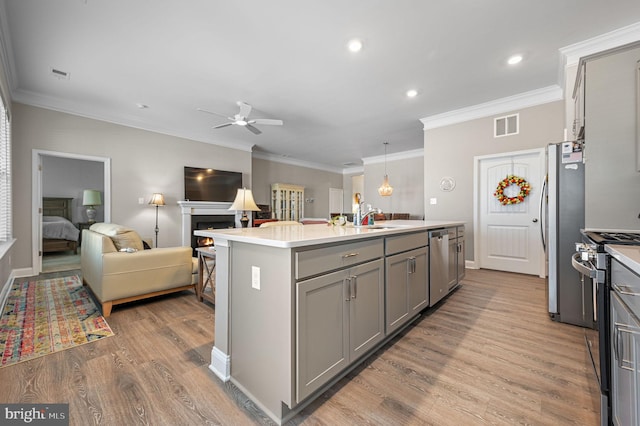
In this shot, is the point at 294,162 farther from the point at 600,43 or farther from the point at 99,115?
the point at 600,43

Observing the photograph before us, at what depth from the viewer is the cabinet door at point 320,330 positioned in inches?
51.5

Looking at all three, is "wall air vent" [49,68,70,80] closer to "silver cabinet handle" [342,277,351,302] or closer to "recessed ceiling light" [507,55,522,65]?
"silver cabinet handle" [342,277,351,302]

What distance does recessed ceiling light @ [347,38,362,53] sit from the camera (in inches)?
109

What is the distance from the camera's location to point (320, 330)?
1410 mm

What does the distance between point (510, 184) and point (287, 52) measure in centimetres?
395

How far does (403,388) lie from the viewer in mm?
1556

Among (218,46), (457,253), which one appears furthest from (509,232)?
(218,46)

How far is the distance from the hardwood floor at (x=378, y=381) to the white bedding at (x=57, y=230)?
539 cm

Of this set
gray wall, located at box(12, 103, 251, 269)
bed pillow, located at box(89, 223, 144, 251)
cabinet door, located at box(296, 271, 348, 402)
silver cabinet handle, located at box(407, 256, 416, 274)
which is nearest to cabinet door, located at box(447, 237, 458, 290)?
silver cabinet handle, located at box(407, 256, 416, 274)

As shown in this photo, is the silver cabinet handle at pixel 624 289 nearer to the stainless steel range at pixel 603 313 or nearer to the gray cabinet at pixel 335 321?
the stainless steel range at pixel 603 313

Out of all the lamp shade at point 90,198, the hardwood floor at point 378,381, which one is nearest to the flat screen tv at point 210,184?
the lamp shade at point 90,198

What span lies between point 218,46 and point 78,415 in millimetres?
3234

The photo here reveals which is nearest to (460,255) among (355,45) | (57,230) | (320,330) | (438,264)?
(438,264)

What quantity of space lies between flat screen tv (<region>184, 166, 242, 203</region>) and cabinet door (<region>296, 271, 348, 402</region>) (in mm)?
5353
